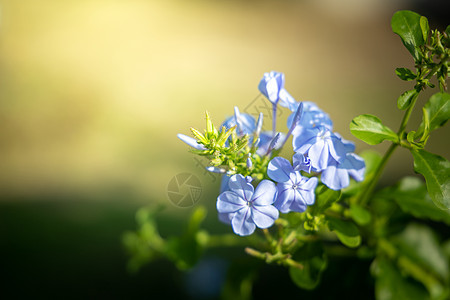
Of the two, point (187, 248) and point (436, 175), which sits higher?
point (436, 175)

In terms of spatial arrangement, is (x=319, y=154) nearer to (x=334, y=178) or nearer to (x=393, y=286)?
(x=334, y=178)

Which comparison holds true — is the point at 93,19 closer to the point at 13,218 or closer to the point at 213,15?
the point at 213,15

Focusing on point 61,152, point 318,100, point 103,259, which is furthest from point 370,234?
point 61,152

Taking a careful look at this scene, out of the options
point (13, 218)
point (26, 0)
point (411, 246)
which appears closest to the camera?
point (411, 246)

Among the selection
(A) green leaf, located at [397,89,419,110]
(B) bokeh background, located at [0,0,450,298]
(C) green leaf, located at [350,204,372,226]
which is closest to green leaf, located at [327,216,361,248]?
(C) green leaf, located at [350,204,372,226]

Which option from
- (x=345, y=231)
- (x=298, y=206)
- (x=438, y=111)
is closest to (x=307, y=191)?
(x=298, y=206)

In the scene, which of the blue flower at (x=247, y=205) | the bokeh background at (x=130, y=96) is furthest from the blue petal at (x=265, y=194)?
the bokeh background at (x=130, y=96)

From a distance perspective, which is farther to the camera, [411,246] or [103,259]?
[103,259]
